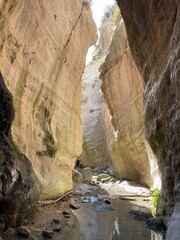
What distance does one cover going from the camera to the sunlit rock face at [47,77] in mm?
8914

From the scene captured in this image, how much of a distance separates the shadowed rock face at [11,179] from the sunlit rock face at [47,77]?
96.5 inches

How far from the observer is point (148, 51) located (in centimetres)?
790

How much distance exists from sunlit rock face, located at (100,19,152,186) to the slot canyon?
0.12 meters

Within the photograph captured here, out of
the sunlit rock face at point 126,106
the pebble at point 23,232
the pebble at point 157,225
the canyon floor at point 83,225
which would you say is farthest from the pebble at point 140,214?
the sunlit rock face at point 126,106

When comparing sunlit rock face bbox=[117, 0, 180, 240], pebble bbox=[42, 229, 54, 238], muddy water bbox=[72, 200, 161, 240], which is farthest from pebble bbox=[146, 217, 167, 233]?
pebble bbox=[42, 229, 54, 238]

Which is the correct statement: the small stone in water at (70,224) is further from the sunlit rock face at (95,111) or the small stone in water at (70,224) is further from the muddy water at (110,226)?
the sunlit rock face at (95,111)

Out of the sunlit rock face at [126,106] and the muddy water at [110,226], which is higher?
the sunlit rock face at [126,106]

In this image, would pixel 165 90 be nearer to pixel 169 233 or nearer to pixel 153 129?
pixel 153 129

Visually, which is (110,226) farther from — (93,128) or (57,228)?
(93,128)

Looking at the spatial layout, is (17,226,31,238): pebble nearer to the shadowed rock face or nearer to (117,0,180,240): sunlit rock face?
the shadowed rock face

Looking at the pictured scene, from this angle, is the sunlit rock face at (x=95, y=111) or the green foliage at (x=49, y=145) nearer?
the green foliage at (x=49, y=145)

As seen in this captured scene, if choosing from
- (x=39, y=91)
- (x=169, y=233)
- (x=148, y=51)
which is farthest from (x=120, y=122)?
(x=169, y=233)

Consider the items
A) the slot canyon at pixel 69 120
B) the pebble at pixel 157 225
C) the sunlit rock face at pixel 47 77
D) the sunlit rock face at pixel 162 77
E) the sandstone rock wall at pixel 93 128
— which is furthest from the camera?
the sandstone rock wall at pixel 93 128

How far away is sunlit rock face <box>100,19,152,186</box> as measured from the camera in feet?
58.4
